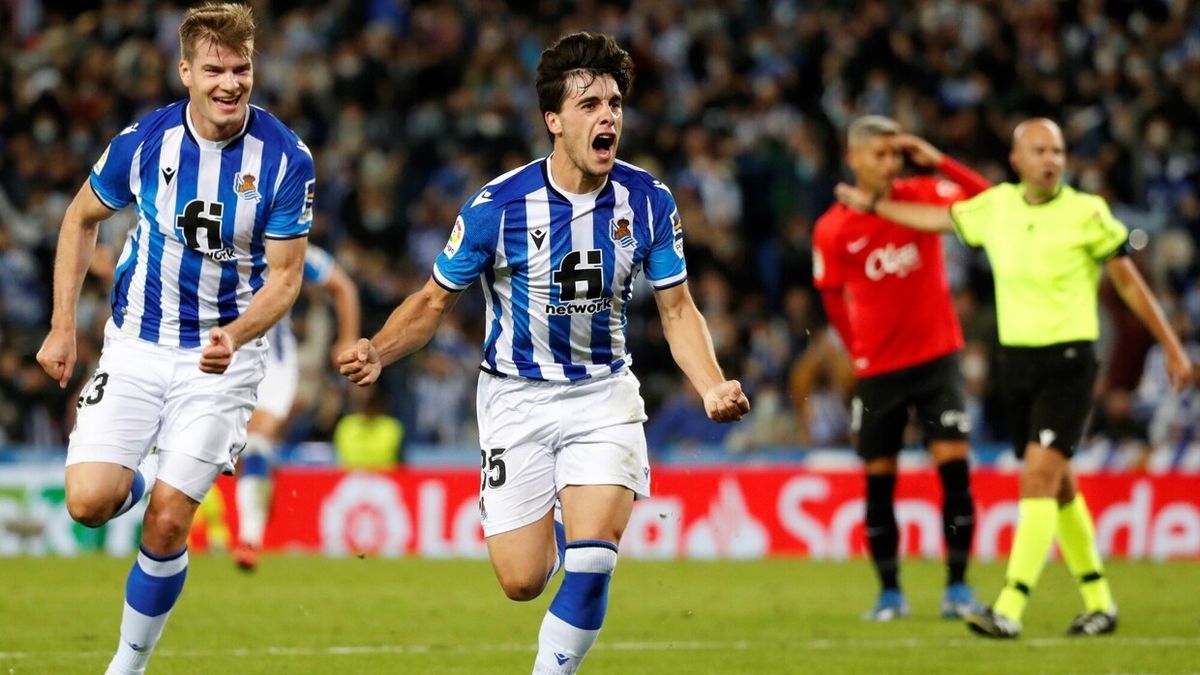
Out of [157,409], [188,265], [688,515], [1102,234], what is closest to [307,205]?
[188,265]

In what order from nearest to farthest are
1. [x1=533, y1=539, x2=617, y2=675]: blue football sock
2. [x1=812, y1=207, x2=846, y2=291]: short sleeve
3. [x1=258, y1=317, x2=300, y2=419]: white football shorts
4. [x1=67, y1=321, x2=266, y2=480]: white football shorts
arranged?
[x1=533, y1=539, x2=617, y2=675]: blue football sock → [x1=67, y1=321, x2=266, y2=480]: white football shorts → [x1=812, y1=207, x2=846, y2=291]: short sleeve → [x1=258, y1=317, x2=300, y2=419]: white football shorts

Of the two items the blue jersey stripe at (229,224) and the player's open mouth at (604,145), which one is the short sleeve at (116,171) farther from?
the player's open mouth at (604,145)

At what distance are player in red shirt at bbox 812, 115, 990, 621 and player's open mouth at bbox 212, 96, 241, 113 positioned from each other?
4.49 m

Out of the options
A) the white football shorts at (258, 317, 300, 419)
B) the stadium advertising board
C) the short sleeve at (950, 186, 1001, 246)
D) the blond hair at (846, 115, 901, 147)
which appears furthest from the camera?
the stadium advertising board

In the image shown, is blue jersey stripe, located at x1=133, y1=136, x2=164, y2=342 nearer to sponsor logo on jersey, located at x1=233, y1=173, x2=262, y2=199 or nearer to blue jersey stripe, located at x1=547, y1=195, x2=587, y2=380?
sponsor logo on jersey, located at x1=233, y1=173, x2=262, y2=199

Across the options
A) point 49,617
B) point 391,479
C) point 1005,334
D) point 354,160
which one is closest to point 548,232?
point 1005,334

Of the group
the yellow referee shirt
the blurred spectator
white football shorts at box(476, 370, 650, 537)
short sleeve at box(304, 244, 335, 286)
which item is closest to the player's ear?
white football shorts at box(476, 370, 650, 537)

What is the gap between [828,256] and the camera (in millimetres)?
10734

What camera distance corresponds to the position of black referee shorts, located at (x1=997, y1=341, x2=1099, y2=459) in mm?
9289

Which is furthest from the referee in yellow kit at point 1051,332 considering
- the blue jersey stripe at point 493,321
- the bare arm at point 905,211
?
the blue jersey stripe at point 493,321

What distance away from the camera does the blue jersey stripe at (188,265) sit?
6.95 metres

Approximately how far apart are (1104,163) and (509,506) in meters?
13.8

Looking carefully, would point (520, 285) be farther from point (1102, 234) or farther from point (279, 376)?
point (279, 376)

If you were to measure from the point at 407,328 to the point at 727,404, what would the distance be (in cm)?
119
